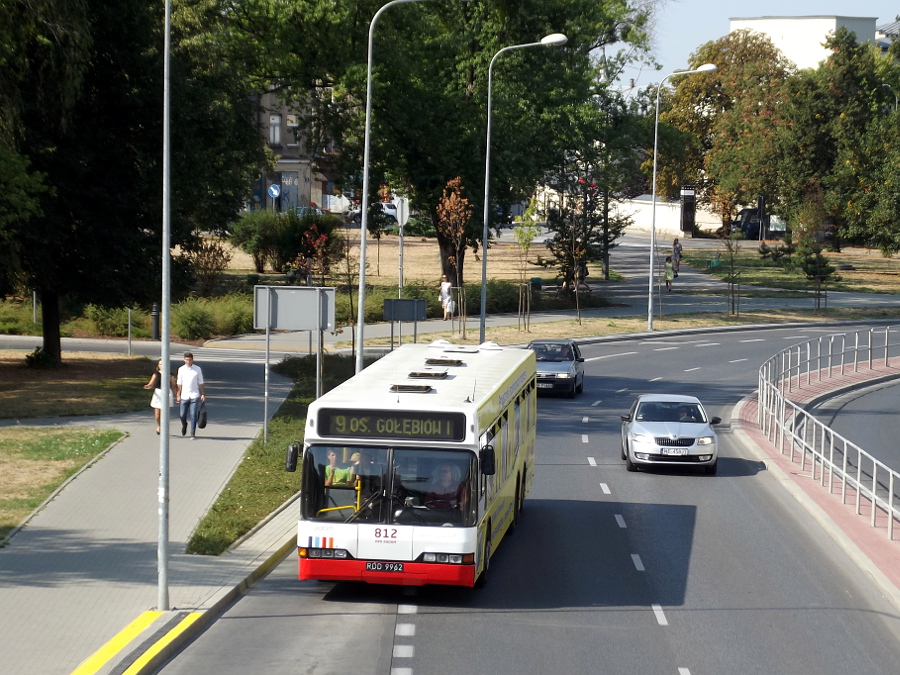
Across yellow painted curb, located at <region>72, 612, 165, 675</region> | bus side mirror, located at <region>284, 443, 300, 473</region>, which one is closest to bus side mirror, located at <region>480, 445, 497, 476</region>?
bus side mirror, located at <region>284, 443, 300, 473</region>

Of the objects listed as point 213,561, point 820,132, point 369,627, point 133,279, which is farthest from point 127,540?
point 820,132

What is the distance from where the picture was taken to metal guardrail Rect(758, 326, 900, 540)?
17766 millimetres

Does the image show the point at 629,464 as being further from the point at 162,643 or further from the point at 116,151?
the point at 116,151

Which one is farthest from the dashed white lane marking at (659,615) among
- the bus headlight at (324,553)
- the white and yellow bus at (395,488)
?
the bus headlight at (324,553)

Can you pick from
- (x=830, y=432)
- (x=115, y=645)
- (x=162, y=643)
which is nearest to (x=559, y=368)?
(x=830, y=432)

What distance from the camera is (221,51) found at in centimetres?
3244

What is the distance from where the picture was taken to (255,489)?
17219 millimetres

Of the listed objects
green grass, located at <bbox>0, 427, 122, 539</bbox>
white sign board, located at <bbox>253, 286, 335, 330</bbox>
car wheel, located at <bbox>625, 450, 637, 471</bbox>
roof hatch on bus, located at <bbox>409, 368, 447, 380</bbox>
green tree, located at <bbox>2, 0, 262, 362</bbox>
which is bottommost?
car wheel, located at <bbox>625, 450, 637, 471</bbox>

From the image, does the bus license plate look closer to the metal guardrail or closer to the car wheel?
the metal guardrail

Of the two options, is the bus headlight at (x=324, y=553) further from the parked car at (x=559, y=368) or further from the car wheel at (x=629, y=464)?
the parked car at (x=559, y=368)

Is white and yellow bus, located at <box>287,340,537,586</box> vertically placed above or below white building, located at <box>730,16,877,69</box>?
below

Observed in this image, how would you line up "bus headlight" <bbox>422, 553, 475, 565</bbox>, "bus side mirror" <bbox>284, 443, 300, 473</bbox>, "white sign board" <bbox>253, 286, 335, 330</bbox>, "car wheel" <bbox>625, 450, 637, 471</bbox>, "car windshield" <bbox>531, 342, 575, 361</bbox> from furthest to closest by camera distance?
"car windshield" <bbox>531, 342, 575, 361</bbox> < "car wheel" <bbox>625, 450, 637, 471</bbox> < "white sign board" <bbox>253, 286, 335, 330</bbox> < "bus side mirror" <bbox>284, 443, 300, 473</bbox> < "bus headlight" <bbox>422, 553, 475, 565</bbox>

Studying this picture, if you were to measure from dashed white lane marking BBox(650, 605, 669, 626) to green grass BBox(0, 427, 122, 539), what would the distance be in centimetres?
783

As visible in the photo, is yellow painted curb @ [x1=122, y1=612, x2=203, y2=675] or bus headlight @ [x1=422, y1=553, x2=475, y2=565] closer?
yellow painted curb @ [x1=122, y1=612, x2=203, y2=675]
